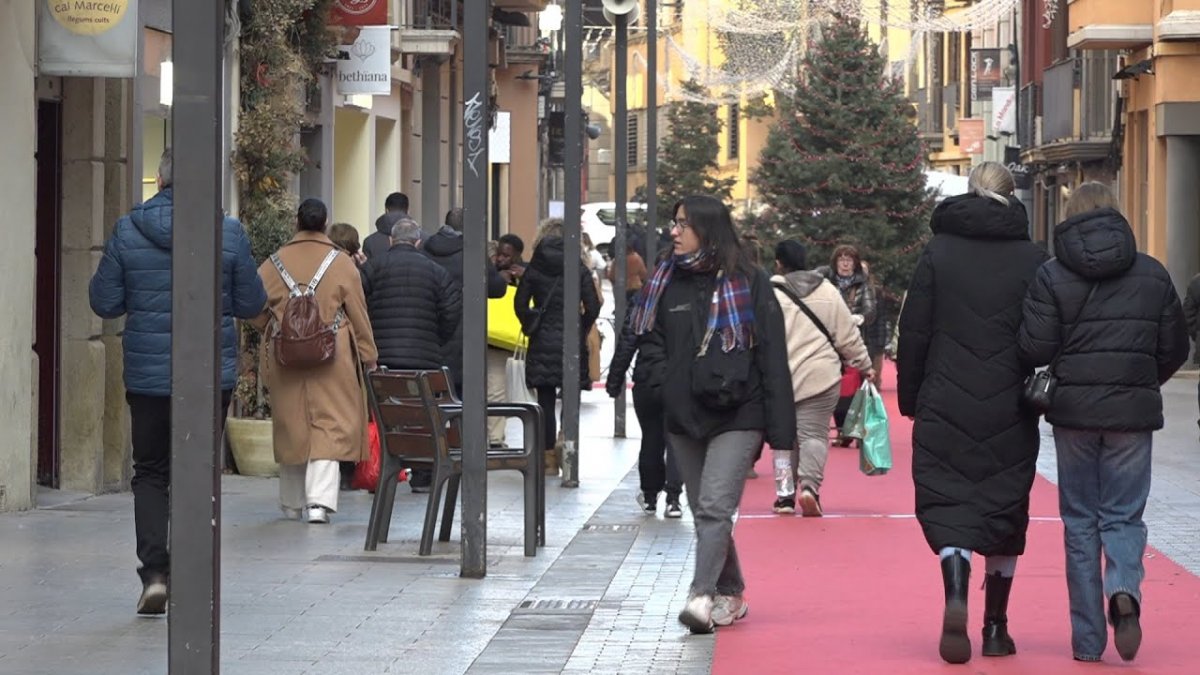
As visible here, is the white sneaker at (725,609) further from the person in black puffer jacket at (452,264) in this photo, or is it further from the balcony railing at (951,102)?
the balcony railing at (951,102)

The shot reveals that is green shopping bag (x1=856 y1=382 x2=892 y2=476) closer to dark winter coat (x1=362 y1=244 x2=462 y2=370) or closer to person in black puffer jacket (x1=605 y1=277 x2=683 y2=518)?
person in black puffer jacket (x1=605 y1=277 x2=683 y2=518)

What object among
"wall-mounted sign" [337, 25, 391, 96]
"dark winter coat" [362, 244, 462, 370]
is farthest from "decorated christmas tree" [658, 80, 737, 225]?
"dark winter coat" [362, 244, 462, 370]

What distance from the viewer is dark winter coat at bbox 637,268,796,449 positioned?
10.3 meters

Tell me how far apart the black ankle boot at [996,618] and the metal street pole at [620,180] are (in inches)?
451

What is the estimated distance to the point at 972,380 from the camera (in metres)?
9.66

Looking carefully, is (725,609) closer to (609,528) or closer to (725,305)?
→ (725,305)

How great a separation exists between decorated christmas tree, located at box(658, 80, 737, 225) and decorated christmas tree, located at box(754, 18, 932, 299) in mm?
31709

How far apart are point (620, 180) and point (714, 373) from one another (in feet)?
40.7

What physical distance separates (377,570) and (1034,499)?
244 inches

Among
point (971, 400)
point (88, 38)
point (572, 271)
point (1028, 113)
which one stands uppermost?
point (1028, 113)

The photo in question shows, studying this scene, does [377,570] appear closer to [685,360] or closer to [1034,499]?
[685,360]

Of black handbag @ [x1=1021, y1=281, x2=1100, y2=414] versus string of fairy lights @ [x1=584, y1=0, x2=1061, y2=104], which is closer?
black handbag @ [x1=1021, y1=281, x2=1100, y2=414]

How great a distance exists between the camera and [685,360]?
1043 cm

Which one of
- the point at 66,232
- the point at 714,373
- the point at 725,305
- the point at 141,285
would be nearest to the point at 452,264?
the point at 66,232
